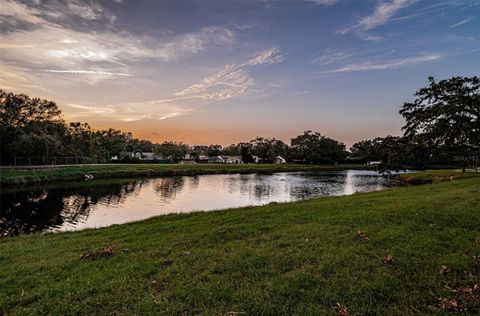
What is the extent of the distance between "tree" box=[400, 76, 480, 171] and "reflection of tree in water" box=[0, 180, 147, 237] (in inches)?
847

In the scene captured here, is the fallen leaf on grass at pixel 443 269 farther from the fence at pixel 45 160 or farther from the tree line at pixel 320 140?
the fence at pixel 45 160

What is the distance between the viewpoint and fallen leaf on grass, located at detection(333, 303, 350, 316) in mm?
4445

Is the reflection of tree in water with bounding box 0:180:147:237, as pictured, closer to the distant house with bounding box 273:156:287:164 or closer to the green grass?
the green grass

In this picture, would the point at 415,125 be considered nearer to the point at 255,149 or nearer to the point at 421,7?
the point at 421,7

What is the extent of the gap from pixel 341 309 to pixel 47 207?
93.9 feet

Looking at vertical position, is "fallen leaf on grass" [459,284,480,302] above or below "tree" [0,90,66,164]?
below

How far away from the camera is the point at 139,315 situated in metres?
4.66

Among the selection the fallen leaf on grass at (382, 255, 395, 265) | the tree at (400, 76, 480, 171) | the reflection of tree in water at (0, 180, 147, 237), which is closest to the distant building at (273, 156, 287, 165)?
the reflection of tree in water at (0, 180, 147, 237)

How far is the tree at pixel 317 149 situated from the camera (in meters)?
125

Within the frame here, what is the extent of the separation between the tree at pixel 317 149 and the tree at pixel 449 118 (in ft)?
379

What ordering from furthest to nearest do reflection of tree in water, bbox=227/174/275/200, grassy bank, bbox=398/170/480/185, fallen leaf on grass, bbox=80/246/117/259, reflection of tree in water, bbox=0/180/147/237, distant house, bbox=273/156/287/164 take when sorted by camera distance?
distant house, bbox=273/156/287/164, grassy bank, bbox=398/170/480/185, reflection of tree in water, bbox=227/174/275/200, reflection of tree in water, bbox=0/180/147/237, fallen leaf on grass, bbox=80/246/117/259

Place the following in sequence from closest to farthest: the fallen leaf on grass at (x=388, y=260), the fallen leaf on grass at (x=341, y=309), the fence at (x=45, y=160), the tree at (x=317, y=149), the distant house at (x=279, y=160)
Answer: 1. the fallen leaf on grass at (x=341, y=309)
2. the fallen leaf on grass at (x=388, y=260)
3. the fence at (x=45, y=160)
4. the tree at (x=317, y=149)
5. the distant house at (x=279, y=160)

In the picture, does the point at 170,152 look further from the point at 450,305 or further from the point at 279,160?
the point at 450,305

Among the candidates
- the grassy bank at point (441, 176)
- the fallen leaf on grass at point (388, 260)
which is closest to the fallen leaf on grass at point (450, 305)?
the fallen leaf on grass at point (388, 260)
